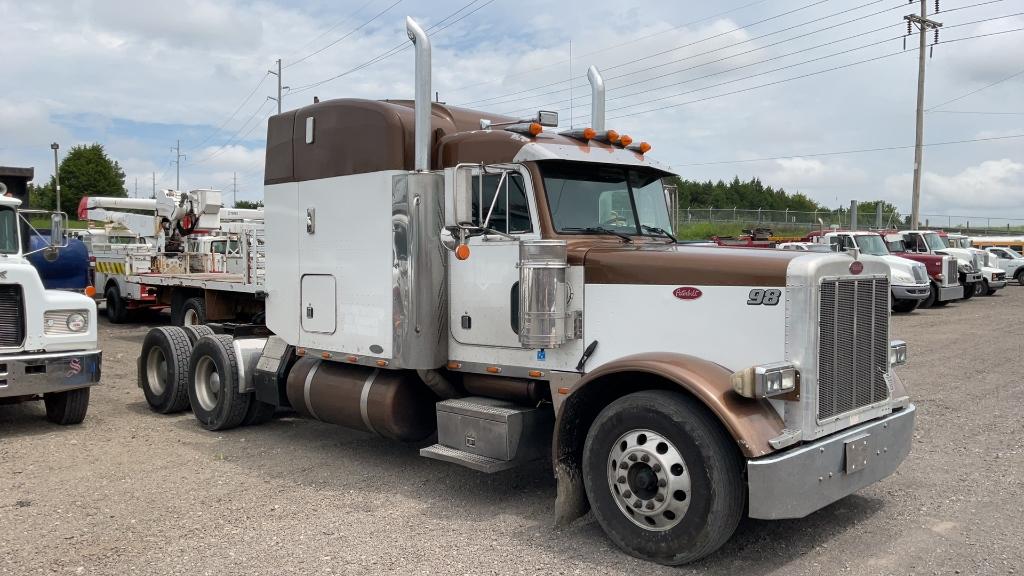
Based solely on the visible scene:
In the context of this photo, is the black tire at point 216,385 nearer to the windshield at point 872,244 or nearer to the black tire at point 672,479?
the black tire at point 672,479

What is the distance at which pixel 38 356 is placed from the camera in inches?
315

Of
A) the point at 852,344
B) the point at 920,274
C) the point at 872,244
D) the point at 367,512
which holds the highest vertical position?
the point at 872,244

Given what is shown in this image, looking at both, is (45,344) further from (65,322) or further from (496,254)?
(496,254)

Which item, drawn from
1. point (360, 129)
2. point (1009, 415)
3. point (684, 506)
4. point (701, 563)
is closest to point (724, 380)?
point (684, 506)

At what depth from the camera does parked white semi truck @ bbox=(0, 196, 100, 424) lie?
793cm

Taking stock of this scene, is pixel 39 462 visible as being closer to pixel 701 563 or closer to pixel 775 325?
pixel 701 563

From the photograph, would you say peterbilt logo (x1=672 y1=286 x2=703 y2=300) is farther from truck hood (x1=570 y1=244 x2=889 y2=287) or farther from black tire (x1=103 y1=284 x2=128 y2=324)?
black tire (x1=103 y1=284 x2=128 y2=324)

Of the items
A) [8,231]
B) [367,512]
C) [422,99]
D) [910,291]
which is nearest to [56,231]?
[8,231]

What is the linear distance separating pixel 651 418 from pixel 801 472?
0.86 m

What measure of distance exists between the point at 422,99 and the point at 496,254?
1405mm

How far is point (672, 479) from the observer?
15.7 feet

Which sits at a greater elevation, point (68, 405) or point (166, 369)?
point (166, 369)

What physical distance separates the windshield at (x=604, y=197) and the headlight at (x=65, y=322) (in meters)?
5.22

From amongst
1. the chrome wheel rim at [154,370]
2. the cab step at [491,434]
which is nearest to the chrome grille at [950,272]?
the cab step at [491,434]
